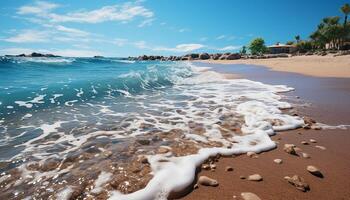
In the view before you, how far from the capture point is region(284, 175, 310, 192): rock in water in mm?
2752

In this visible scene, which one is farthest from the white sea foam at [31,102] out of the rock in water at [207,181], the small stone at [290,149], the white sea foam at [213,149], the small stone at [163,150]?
the small stone at [290,149]

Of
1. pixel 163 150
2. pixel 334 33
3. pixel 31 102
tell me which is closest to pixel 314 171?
pixel 163 150

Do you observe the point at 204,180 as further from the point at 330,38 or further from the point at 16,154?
the point at 330,38

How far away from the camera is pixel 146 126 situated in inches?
221

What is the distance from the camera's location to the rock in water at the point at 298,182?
2.75 metres

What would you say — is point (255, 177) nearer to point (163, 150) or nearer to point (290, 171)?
point (290, 171)

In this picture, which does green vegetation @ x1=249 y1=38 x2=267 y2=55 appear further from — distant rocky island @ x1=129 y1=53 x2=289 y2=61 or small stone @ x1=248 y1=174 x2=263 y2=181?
small stone @ x1=248 y1=174 x2=263 y2=181

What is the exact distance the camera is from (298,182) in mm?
2836

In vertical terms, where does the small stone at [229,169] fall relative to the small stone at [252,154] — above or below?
below

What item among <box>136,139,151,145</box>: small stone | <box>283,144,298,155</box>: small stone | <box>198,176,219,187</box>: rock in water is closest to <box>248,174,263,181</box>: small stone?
<box>198,176,219,187</box>: rock in water

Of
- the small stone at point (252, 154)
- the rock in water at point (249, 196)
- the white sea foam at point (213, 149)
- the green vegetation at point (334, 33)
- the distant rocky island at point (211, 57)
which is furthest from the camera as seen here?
the distant rocky island at point (211, 57)

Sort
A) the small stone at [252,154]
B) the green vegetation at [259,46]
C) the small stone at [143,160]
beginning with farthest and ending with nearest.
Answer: the green vegetation at [259,46] → the small stone at [252,154] → the small stone at [143,160]

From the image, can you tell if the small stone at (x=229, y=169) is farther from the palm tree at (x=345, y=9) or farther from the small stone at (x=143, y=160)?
the palm tree at (x=345, y=9)

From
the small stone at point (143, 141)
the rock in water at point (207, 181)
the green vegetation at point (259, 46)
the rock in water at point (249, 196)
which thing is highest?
the green vegetation at point (259, 46)
